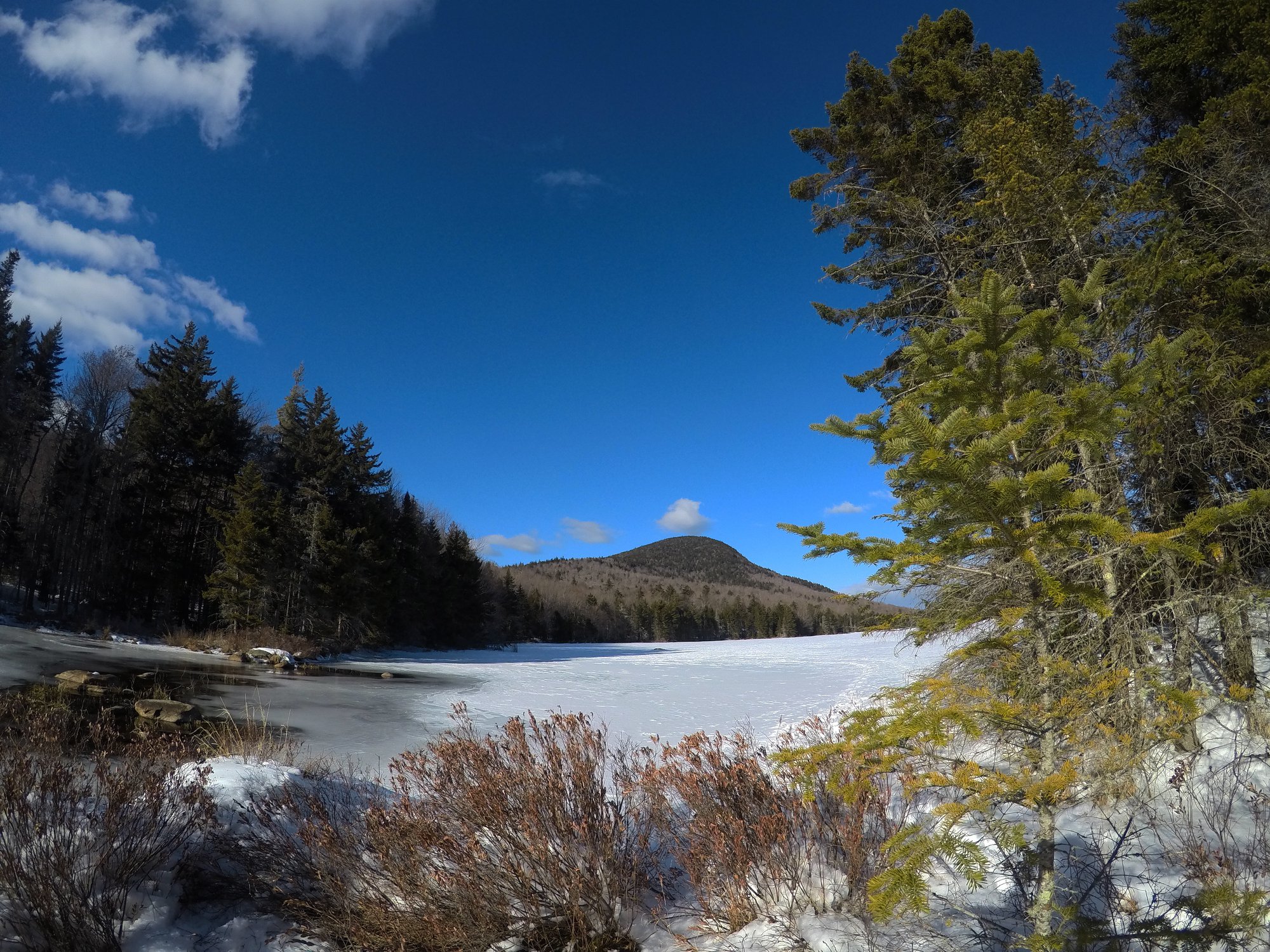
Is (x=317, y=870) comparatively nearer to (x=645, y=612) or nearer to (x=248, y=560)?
(x=248, y=560)

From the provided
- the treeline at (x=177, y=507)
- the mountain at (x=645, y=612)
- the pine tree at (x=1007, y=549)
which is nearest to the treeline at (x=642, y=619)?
the mountain at (x=645, y=612)

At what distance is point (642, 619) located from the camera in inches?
3799

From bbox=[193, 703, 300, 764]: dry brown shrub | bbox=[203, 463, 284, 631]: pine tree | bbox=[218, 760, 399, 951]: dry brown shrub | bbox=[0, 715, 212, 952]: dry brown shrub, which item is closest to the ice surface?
bbox=[193, 703, 300, 764]: dry brown shrub

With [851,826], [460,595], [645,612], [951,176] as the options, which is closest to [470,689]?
[851,826]

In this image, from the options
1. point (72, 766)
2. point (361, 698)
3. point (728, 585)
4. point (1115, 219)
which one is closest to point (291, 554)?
point (361, 698)

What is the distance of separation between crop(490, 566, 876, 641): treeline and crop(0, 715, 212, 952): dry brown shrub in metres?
60.1

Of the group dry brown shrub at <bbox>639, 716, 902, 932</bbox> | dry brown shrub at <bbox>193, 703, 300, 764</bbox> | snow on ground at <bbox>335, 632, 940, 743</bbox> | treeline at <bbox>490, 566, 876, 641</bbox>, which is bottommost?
treeline at <bbox>490, 566, 876, 641</bbox>

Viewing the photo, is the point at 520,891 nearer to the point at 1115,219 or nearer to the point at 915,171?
the point at 1115,219

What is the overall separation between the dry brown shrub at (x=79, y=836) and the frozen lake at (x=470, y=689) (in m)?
3.57

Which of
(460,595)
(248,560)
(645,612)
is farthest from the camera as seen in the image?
(645,612)

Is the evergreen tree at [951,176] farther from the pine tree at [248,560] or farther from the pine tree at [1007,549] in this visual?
the pine tree at [248,560]

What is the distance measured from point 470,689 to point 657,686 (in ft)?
19.7

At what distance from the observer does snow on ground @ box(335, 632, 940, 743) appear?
41.0ft

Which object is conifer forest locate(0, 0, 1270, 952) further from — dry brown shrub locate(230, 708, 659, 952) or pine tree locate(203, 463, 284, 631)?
pine tree locate(203, 463, 284, 631)
